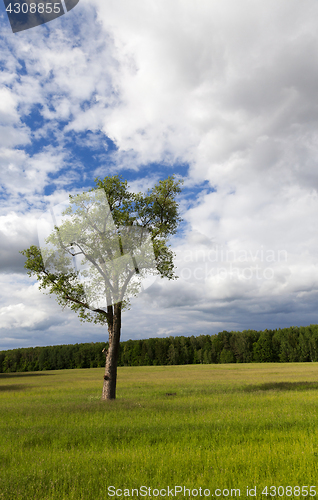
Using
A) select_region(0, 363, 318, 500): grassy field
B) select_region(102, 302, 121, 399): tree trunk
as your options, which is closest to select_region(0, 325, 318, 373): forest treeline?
select_region(102, 302, 121, 399): tree trunk

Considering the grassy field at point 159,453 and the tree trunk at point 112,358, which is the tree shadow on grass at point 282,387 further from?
the grassy field at point 159,453

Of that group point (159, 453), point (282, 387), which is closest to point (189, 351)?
point (282, 387)

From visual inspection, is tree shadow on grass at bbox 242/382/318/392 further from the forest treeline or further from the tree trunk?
the forest treeline

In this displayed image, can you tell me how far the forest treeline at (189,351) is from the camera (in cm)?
12900

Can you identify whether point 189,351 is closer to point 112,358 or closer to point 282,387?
point 282,387

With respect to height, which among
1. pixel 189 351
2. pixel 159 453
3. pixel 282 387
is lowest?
pixel 189 351

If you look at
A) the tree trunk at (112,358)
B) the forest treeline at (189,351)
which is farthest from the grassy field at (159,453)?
the forest treeline at (189,351)

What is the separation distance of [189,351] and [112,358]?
120 m

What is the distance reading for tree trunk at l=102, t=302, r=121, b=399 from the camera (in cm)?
2308

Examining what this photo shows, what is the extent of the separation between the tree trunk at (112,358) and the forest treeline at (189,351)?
113761mm

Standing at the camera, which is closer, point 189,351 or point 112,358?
point 112,358

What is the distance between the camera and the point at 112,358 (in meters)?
23.7

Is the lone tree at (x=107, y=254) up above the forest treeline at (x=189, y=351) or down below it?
above

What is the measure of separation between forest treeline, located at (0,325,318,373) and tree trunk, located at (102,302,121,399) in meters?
114
